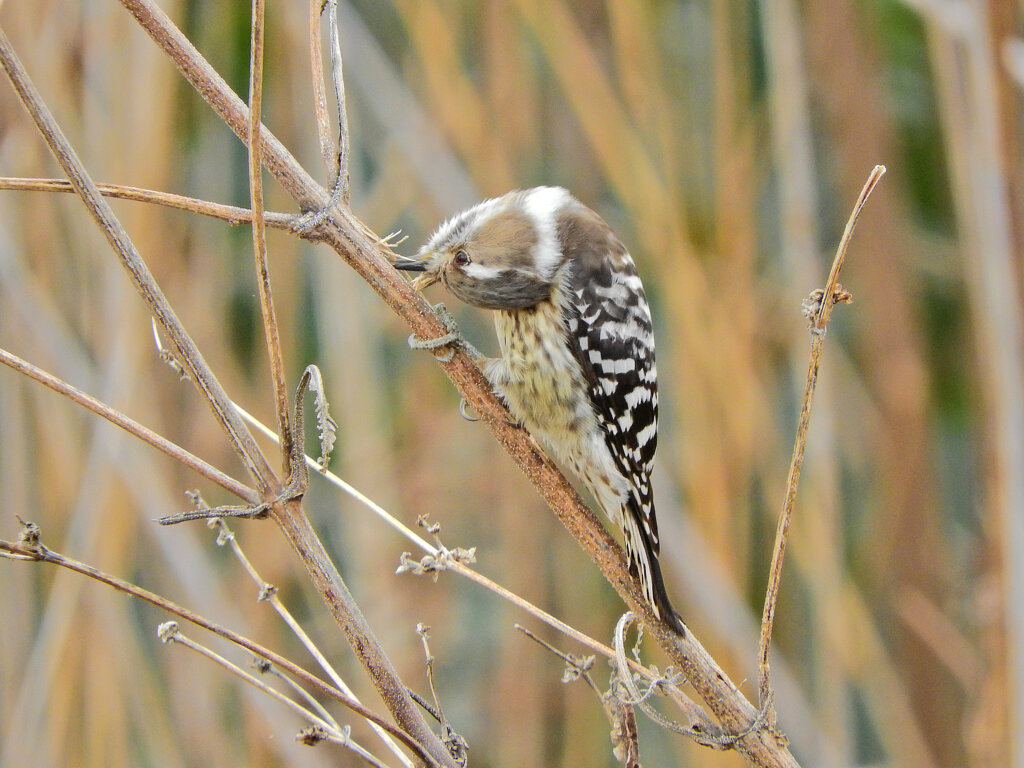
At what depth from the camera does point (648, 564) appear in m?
1.44

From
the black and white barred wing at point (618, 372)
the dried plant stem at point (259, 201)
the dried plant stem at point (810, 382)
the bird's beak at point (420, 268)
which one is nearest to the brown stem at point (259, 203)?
the dried plant stem at point (259, 201)

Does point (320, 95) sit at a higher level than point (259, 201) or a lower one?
higher

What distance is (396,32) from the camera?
2758mm

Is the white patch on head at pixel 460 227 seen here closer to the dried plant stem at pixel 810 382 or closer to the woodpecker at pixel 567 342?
the woodpecker at pixel 567 342

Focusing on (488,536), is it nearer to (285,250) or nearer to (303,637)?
(285,250)

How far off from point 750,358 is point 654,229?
36 centimetres

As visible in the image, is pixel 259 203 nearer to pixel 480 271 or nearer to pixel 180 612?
pixel 180 612

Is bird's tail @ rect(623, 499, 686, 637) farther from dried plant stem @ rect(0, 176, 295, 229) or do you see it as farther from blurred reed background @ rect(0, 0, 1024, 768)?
dried plant stem @ rect(0, 176, 295, 229)

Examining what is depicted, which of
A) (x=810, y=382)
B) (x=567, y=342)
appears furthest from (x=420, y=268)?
(x=810, y=382)

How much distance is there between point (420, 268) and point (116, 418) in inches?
31.3

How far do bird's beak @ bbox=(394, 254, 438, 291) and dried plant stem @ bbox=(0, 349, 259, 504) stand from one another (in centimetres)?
75

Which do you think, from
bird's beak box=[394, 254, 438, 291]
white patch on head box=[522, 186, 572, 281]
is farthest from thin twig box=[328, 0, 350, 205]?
white patch on head box=[522, 186, 572, 281]

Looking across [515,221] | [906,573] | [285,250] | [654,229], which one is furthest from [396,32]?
[906,573]

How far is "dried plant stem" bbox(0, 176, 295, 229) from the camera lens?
820 mm
